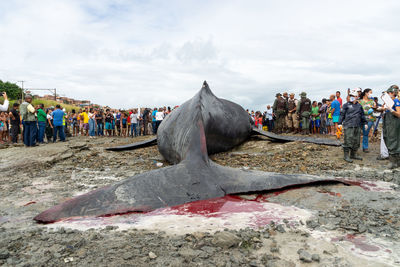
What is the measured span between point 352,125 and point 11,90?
6947 cm

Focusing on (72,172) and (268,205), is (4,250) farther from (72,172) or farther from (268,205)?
(72,172)

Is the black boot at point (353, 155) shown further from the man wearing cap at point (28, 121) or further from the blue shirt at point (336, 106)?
the man wearing cap at point (28, 121)

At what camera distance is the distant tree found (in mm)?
59688

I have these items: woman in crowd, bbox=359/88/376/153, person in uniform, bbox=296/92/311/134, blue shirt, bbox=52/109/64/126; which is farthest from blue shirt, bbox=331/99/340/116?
blue shirt, bbox=52/109/64/126

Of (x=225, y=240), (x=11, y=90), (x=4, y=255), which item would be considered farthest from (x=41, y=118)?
(x=11, y=90)

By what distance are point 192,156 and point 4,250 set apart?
269 centimetres

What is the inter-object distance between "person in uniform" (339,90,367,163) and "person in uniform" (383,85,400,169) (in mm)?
571

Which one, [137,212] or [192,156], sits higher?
[192,156]

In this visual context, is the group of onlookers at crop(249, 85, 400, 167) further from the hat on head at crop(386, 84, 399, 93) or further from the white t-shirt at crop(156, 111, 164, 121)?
the white t-shirt at crop(156, 111, 164, 121)

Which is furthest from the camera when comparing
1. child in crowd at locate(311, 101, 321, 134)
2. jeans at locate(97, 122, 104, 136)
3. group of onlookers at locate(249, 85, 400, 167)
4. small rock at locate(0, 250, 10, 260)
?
jeans at locate(97, 122, 104, 136)

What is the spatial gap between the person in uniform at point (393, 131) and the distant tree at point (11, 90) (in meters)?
67.7

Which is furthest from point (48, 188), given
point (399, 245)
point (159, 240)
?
point (399, 245)

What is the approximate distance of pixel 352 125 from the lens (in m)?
7.13

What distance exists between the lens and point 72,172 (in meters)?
6.36
